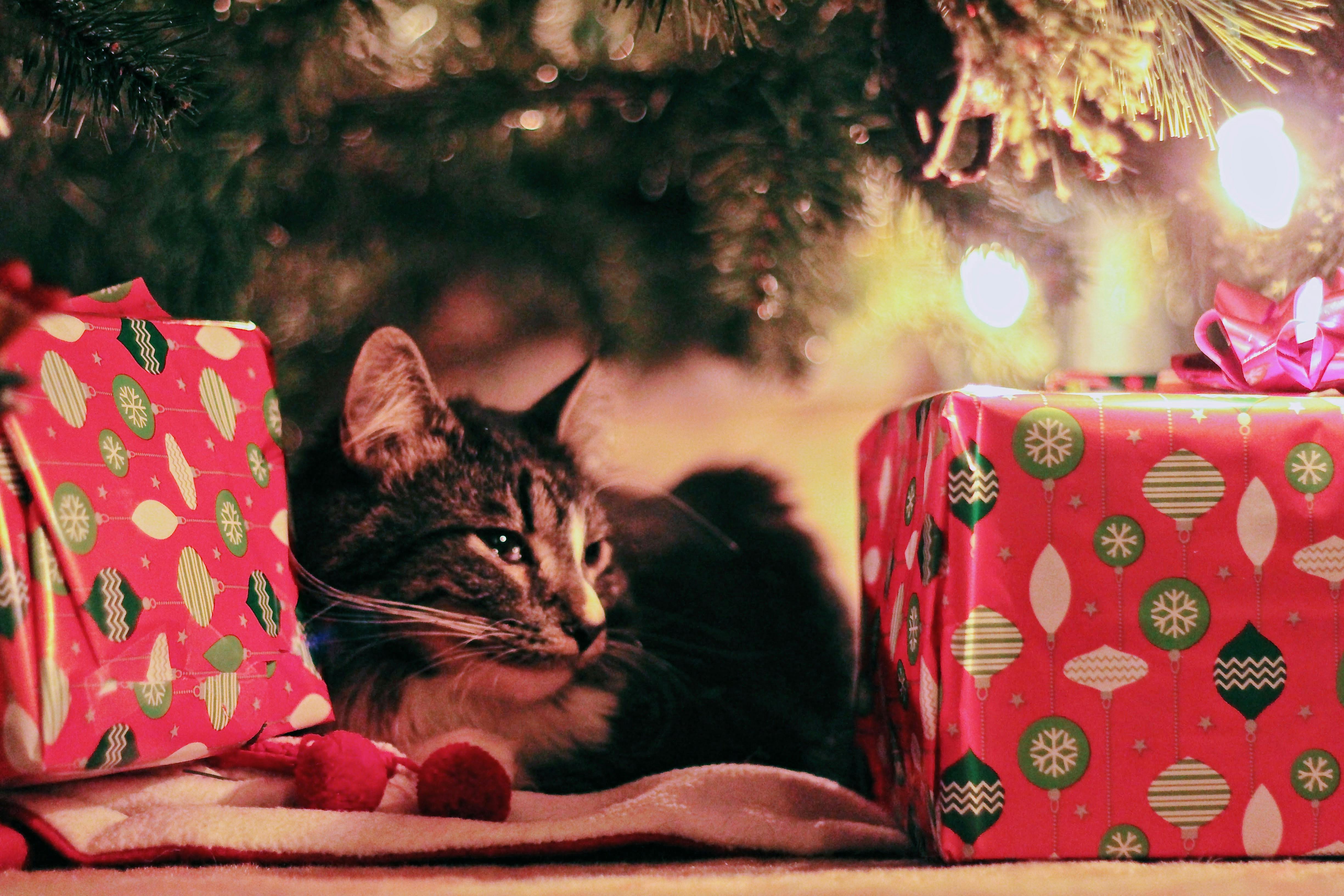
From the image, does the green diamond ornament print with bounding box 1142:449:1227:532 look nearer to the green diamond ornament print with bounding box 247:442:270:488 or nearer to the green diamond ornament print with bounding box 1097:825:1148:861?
the green diamond ornament print with bounding box 1097:825:1148:861

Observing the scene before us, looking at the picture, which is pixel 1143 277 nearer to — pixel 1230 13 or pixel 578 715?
pixel 1230 13

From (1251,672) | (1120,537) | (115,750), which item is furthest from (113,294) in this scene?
(1251,672)

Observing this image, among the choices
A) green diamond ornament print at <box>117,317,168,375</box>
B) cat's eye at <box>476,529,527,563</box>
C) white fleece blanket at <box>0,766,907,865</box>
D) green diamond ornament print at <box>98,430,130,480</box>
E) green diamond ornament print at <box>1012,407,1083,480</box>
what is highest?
green diamond ornament print at <box>117,317,168,375</box>

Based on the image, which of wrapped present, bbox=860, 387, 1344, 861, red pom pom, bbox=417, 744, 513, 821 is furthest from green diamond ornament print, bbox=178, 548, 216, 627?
wrapped present, bbox=860, 387, 1344, 861

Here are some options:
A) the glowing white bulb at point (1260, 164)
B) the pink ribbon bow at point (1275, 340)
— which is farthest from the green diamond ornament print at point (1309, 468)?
the glowing white bulb at point (1260, 164)

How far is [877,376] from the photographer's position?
41.9 inches

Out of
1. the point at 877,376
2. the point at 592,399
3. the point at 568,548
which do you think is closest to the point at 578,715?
the point at 568,548

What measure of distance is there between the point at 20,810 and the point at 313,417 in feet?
1.48

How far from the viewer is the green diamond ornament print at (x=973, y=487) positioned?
0.72 meters

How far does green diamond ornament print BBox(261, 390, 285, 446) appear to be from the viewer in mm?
958

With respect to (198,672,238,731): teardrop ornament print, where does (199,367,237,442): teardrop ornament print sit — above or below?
above

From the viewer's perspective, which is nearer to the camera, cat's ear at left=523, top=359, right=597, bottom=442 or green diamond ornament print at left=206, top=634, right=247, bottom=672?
green diamond ornament print at left=206, top=634, right=247, bottom=672

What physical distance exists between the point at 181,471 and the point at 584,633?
0.41 m

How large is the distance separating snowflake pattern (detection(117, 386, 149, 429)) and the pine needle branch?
0.21 meters
